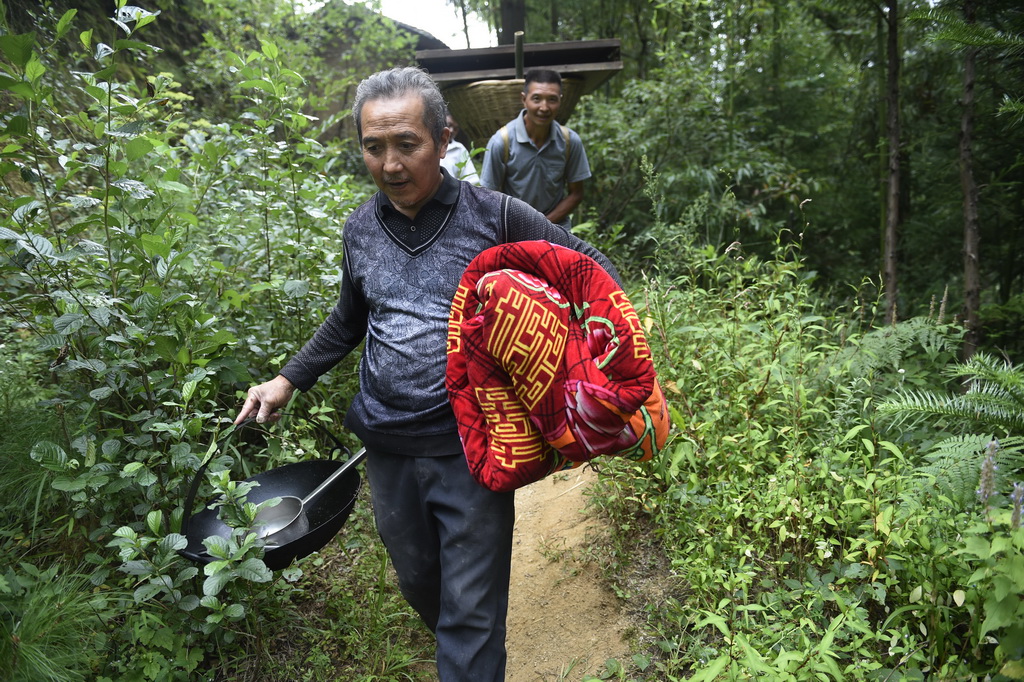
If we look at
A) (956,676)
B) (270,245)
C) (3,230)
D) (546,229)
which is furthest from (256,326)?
(956,676)

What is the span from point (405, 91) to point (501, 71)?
4599 mm

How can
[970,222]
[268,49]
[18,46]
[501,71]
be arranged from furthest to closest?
[501,71] → [970,222] → [268,49] → [18,46]

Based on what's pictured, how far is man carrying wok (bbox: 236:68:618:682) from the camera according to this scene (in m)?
Result: 1.96

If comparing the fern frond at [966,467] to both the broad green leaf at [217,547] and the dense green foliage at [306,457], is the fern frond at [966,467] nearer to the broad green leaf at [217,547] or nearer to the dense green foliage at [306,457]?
the dense green foliage at [306,457]

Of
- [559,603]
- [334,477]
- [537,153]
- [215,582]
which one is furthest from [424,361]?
[537,153]

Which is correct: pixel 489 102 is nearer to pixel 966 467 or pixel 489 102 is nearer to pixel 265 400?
pixel 265 400

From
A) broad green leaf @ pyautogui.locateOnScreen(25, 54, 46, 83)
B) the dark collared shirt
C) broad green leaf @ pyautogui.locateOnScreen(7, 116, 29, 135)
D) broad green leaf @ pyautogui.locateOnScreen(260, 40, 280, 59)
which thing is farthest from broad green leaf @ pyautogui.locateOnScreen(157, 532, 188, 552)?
broad green leaf @ pyautogui.locateOnScreen(260, 40, 280, 59)

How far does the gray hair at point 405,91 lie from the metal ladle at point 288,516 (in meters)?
1.08

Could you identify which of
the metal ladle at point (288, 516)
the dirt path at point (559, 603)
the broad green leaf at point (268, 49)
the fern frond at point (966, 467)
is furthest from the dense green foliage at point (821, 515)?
the broad green leaf at point (268, 49)

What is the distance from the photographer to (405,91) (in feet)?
6.55

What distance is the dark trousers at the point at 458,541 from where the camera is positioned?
1925 mm

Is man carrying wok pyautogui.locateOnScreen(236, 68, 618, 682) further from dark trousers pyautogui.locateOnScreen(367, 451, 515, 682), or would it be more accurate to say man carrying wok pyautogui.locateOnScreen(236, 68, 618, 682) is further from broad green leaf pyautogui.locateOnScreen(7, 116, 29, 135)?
broad green leaf pyautogui.locateOnScreen(7, 116, 29, 135)

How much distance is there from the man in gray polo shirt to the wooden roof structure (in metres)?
1.09

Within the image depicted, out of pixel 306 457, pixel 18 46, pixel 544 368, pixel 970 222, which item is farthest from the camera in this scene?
pixel 970 222
